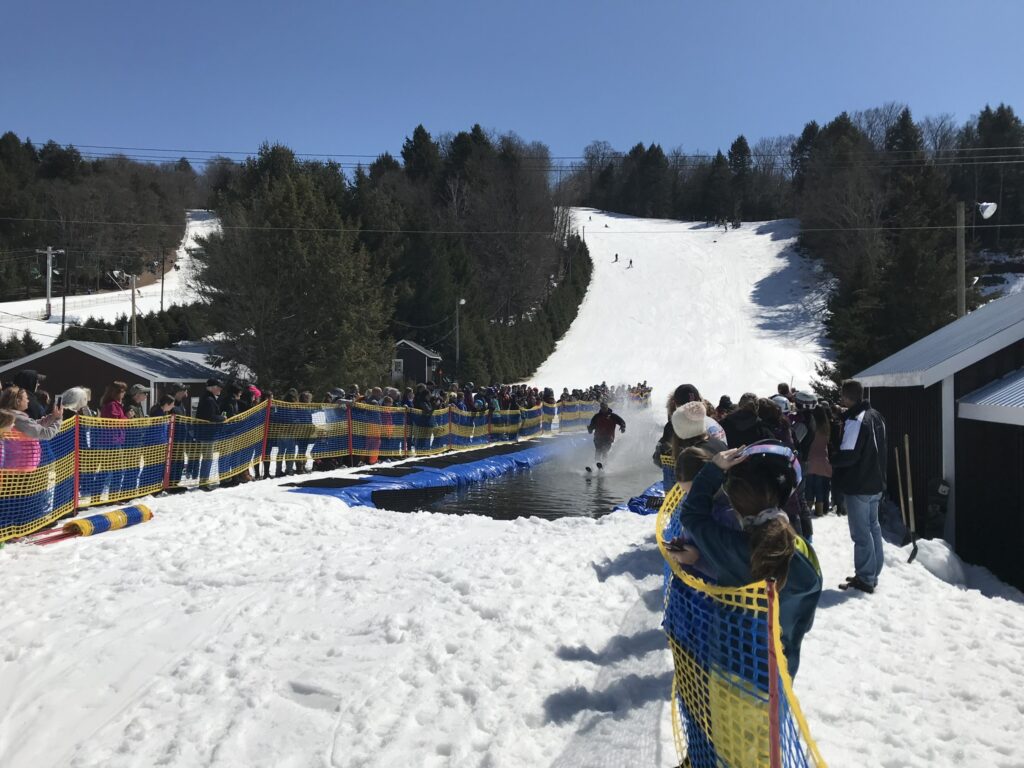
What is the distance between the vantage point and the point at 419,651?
5.25m

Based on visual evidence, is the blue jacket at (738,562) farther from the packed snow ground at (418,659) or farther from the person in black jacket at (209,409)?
the person in black jacket at (209,409)

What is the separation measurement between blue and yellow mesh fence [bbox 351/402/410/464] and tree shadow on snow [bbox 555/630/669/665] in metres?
11.7

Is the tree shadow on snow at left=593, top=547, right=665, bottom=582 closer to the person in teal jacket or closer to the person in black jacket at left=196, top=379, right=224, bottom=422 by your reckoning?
the person in teal jacket

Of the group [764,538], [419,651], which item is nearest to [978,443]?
[419,651]

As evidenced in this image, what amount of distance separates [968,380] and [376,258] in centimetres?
4263

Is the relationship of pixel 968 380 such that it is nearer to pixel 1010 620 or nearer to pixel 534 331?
pixel 1010 620

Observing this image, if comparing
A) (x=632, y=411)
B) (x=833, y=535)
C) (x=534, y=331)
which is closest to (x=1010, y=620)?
(x=833, y=535)

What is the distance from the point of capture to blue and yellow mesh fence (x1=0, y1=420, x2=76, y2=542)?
798 cm

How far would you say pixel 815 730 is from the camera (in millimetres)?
4039

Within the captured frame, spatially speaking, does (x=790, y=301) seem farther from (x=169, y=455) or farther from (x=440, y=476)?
(x=169, y=455)

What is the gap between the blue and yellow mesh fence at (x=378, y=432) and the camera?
54.9ft

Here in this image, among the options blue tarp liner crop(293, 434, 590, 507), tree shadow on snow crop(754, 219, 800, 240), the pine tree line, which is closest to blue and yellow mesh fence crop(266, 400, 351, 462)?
blue tarp liner crop(293, 434, 590, 507)

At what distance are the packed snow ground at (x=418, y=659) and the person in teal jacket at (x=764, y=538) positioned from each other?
1365 mm

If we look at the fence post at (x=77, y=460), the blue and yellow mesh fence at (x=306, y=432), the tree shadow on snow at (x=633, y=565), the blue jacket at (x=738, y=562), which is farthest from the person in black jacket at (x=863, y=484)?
the blue and yellow mesh fence at (x=306, y=432)
